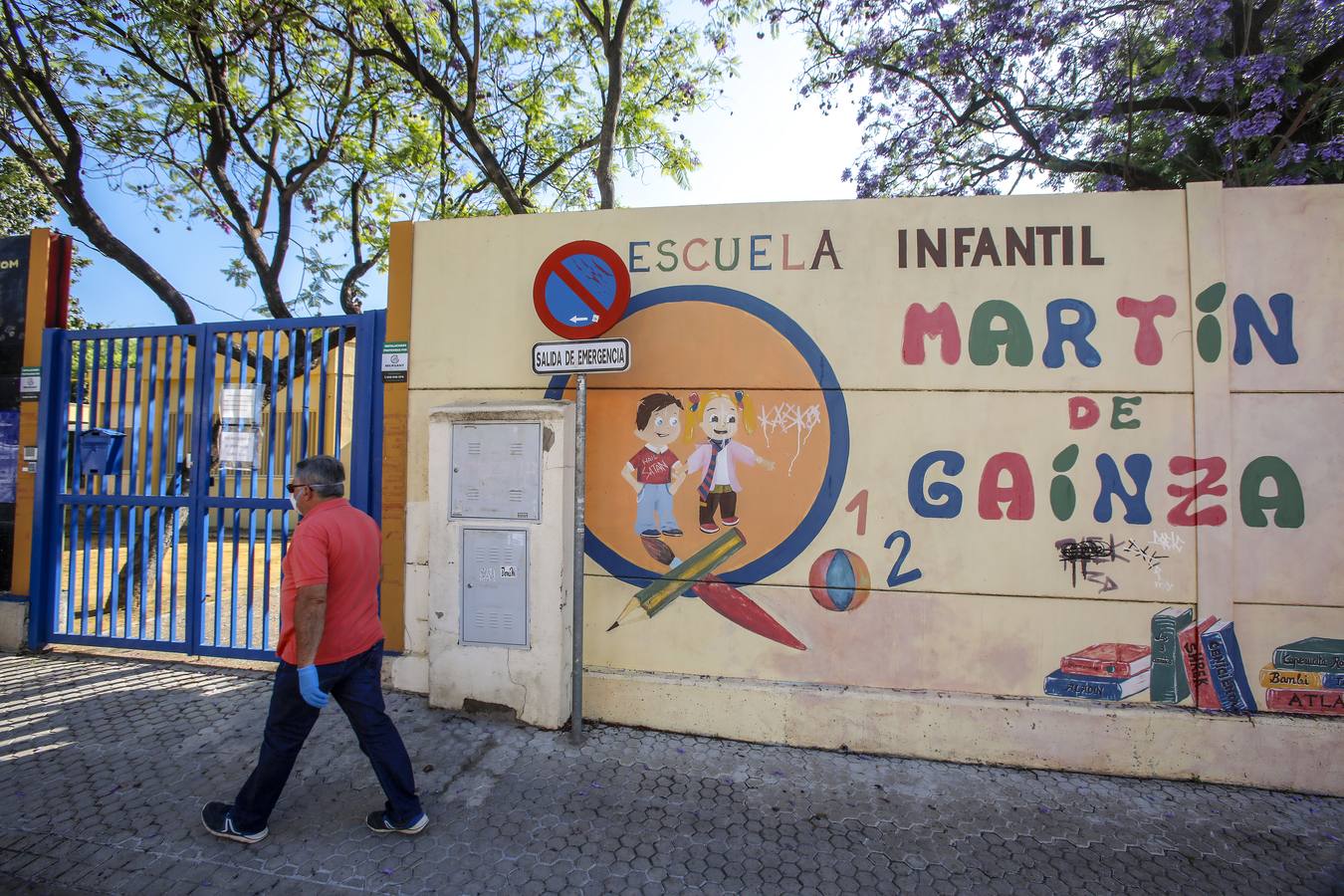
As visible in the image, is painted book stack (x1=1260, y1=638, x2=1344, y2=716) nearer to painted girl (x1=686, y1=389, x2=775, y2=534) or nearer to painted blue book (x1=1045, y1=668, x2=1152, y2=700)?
painted blue book (x1=1045, y1=668, x2=1152, y2=700)

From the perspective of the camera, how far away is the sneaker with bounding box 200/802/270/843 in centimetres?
284

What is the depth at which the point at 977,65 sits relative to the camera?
8500 mm

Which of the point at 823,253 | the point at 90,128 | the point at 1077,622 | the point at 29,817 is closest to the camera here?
the point at 29,817

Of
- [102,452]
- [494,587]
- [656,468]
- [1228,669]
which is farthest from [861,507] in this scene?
[102,452]

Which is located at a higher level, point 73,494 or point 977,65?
point 977,65

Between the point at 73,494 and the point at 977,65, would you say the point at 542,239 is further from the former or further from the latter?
the point at 977,65

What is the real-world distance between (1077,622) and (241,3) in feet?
35.0

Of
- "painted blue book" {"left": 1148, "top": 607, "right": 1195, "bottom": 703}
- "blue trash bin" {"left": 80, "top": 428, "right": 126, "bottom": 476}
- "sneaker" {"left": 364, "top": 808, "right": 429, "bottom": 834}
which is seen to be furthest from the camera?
"blue trash bin" {"left": 80, "top": 428, "right": 126, "bottom": 476}

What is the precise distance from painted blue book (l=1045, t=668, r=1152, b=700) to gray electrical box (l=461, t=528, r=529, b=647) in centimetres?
325

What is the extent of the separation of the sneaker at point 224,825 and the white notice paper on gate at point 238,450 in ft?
8.99

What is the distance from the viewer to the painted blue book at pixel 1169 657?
3.76 m

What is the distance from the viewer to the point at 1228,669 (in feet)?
12.2

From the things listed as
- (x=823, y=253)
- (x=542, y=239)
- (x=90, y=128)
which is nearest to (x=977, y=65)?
(x=823, y=253)

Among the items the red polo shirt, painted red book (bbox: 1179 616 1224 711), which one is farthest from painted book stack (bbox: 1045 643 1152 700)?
the red polo shirt
